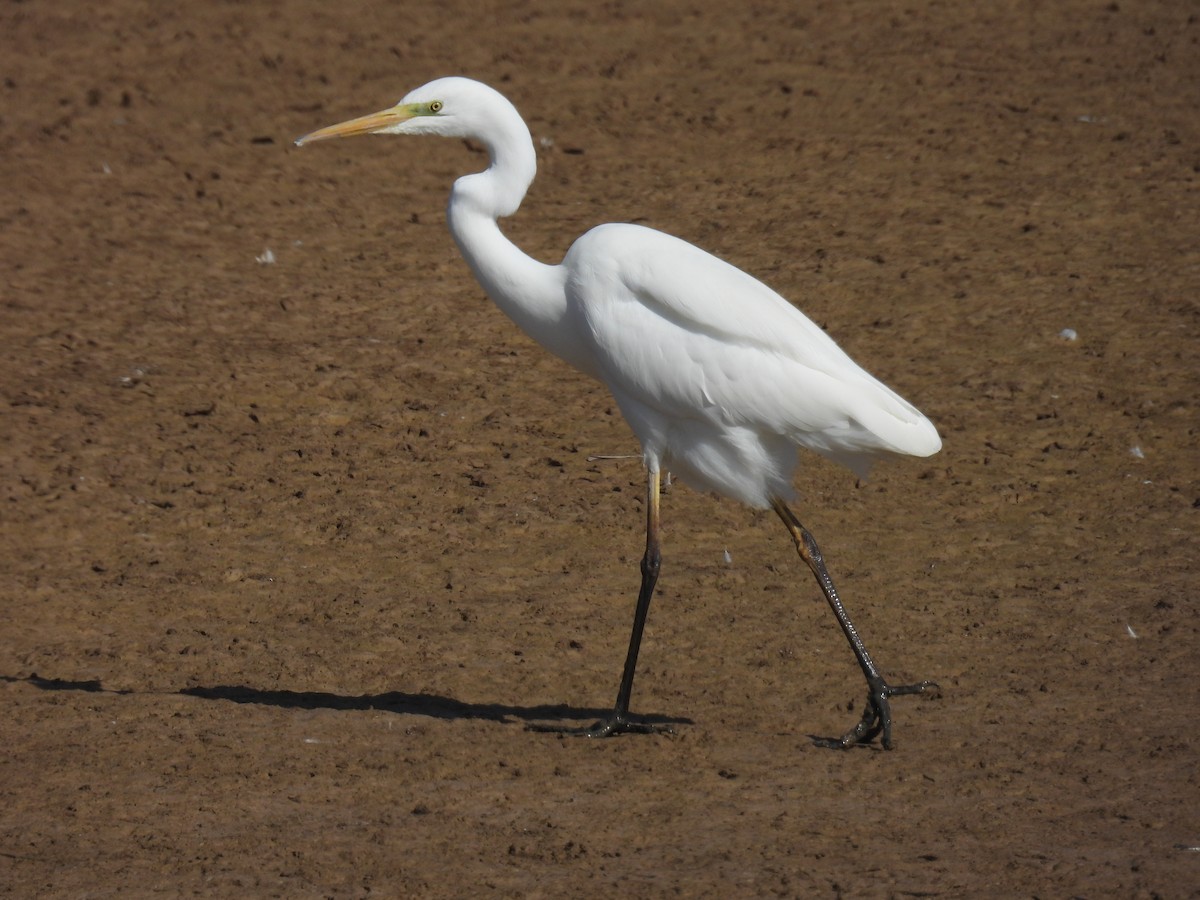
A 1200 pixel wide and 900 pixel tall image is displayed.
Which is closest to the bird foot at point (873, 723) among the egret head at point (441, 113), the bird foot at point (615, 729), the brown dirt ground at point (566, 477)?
the brown dirt ground at point (566, 477)

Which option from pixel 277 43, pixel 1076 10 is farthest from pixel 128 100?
pixel 1076 10

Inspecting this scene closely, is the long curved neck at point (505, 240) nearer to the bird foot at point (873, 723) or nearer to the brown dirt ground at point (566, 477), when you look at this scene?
the brown dirt ground at point (566, 477)

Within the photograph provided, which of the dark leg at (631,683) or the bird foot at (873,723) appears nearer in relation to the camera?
the bird foot at (873,723)

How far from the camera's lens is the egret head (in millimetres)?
5254

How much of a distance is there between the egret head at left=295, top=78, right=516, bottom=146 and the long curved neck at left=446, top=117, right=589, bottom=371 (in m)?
0.06

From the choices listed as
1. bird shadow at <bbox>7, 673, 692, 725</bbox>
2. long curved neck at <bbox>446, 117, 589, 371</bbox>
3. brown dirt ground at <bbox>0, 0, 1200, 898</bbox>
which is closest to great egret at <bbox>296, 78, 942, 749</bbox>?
long curved neck at <bbox>446, 117, 589, 371</bbox>

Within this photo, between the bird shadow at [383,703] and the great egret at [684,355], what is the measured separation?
0.25 meters

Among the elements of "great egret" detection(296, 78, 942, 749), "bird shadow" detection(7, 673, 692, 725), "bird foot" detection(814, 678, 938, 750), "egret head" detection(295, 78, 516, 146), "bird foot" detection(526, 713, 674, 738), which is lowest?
"bird shadow" detection(7, 673, 692, 725)

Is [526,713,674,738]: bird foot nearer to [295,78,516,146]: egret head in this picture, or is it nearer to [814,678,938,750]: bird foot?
[814,678,938,750]: bird foot

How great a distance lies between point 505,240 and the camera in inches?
209

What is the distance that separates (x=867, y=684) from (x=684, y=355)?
1.21m

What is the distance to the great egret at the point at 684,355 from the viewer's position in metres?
5.01

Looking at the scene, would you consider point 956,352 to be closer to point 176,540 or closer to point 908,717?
point 908,717

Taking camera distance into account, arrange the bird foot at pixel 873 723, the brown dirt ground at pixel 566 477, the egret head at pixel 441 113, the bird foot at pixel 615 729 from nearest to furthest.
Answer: the brown dirt ground at pixel 566 477 → the bird foot at pixel 873 723 → the bird foot at pixel 615 729 → the egret head at pixel 441 113
